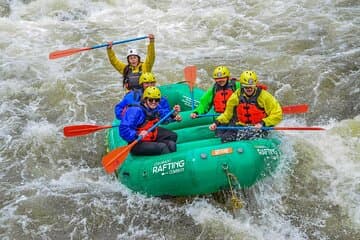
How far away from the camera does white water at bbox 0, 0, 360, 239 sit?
17.6 ft

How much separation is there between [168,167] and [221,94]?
1.41m

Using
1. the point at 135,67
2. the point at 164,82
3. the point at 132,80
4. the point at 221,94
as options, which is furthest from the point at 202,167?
the point at 164,82

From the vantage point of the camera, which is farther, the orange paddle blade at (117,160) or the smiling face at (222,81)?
the smiling face at (222,81)

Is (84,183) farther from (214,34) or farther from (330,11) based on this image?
(330,11)

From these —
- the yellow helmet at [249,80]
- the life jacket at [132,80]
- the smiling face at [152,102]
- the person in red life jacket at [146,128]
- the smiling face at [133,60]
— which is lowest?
the person in red life jacket at [146,128]

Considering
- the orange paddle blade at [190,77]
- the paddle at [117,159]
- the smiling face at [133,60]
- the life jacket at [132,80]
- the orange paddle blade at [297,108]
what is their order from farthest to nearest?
the smiling face at [133,60] < the life jacket at [132,80] < the orange paddle blade at [190,77] < the orange paddle blade at [297,108] < the paddle at [117,159]

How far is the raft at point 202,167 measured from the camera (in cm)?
510

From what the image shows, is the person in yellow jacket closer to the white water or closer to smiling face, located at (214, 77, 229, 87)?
the white water

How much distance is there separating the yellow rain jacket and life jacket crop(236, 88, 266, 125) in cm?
4

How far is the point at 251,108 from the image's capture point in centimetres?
567

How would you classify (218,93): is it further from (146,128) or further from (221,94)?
(146,128)

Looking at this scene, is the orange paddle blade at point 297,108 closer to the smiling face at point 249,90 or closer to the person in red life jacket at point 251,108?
the person in red life jacket at point 251,108

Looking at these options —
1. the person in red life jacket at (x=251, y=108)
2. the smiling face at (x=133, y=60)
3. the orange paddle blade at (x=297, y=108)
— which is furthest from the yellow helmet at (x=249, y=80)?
the smiling face at (x=133, y=60)

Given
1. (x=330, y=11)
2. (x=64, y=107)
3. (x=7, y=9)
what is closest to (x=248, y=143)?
(x=64, y=107)
